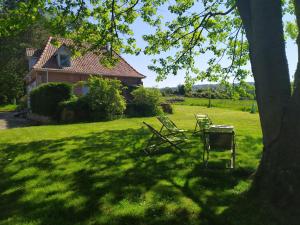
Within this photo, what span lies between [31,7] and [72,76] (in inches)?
792

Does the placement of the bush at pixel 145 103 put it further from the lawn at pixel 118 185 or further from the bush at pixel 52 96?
the lawn at pixel 118 185

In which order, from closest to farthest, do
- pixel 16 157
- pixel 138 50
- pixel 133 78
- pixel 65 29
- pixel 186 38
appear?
1. pixel 16 157
2. pixel 65 29
3. pixel 138 50
4. pixel 186 38
5. pixel 133 78

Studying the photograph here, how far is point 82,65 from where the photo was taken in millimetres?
30047

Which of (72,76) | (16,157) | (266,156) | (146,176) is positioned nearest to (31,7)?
(16,157)

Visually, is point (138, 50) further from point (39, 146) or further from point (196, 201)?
point (196, 201)

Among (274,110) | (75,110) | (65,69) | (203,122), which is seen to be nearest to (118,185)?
(274,110)

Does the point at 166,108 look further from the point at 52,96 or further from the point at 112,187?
the point at 112,187

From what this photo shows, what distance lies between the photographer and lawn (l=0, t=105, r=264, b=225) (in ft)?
16.4

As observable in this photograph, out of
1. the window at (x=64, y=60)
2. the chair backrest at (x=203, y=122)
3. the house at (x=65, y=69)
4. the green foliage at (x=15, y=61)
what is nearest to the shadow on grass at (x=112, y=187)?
the chair backrest at (x=203, y=122)

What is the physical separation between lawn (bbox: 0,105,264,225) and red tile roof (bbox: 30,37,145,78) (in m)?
18.6

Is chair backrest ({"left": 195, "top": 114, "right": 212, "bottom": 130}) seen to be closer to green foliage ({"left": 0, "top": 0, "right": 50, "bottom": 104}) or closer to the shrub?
the shrub

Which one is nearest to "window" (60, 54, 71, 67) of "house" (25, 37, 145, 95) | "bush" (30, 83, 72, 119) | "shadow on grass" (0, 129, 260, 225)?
"house" (25, 37, 145, 95)

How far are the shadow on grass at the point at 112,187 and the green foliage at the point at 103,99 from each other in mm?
10837

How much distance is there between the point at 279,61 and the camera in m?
5.48
